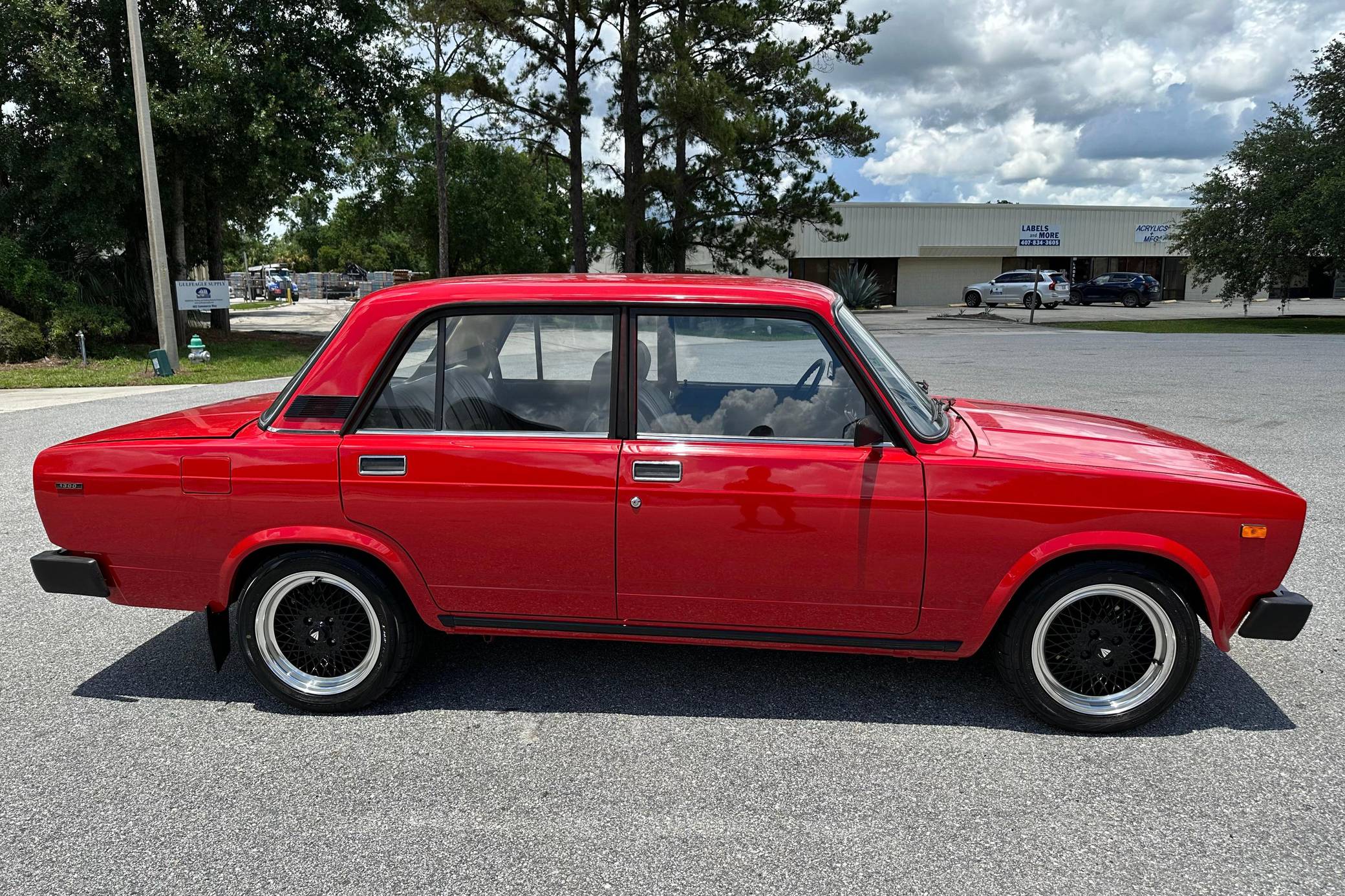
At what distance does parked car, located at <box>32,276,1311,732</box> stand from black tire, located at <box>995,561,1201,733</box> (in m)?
0.01

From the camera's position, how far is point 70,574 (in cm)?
353

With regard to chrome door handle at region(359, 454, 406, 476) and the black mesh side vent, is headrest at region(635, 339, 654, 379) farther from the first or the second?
the black mesh side vent

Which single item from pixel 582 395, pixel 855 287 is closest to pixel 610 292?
pixel 582 395

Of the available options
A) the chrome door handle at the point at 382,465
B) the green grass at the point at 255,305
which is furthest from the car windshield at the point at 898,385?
the green grass at the point at 255,305

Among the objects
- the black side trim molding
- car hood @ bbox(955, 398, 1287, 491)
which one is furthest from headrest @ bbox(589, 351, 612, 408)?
car hood @ bbox(955, 398, 1287, 491)

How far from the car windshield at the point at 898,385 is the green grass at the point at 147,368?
14.8 meters

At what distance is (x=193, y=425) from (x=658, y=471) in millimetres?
2066

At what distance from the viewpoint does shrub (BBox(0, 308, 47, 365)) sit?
1706 cm

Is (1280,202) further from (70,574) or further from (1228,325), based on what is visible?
(70,574)

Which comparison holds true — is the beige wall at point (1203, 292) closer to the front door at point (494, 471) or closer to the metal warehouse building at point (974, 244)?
the metal warehouse building at point (974, 244)

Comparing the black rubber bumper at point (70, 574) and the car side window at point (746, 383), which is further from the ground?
the car side window at point (746, 383)

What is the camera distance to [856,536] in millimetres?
3219

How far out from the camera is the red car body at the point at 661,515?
318cm

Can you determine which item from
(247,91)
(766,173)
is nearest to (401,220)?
(766,173)
